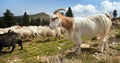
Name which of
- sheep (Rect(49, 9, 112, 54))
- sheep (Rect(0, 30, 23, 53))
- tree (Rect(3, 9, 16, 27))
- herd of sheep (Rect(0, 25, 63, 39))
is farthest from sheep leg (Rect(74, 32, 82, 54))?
tree (Rect(3, 9, 16, 27))

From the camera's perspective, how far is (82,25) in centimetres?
1205

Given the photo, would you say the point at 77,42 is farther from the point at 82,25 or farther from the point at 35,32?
the point at 35,32

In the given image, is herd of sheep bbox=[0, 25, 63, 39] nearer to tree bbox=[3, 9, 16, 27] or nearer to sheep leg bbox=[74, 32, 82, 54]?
sheep leg bbox=[74, 32, 82, 54]

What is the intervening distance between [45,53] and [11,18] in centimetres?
5437

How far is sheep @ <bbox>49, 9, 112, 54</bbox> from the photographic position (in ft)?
39.0

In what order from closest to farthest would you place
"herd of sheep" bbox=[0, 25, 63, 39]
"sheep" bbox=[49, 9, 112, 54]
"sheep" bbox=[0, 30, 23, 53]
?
"sheep" bbox=[49, 9, 112, 54], "sheep" bbox=[0, 30, 23, 53], "herd of sheep" bbox=[0, 25, 63, 39]

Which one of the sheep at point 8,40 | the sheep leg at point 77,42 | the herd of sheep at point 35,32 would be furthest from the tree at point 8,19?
the sheep leg at point 77,42

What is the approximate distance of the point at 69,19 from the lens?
11.9 m

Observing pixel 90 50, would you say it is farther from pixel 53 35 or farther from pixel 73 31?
pixel 53 35

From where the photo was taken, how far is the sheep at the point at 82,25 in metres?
11.9

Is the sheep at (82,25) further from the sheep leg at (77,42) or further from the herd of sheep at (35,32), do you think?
the herd of sheep at (35,32)

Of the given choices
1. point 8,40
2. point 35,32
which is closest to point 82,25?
point 8,40

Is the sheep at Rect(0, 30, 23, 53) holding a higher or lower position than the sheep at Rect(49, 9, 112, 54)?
lower

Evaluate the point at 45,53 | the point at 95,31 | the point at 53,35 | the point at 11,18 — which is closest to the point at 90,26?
the point at 95,31
